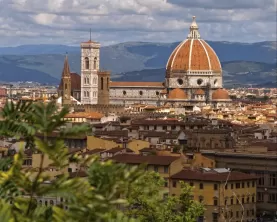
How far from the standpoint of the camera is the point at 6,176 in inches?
423

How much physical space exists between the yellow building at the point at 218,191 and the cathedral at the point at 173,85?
116 metres

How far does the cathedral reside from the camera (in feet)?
578

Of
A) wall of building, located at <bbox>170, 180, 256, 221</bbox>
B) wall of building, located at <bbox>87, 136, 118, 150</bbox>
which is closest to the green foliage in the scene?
wall of building, located at <bbox>170, 180, 256, 221</bbox>

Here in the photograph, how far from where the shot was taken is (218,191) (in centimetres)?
5478

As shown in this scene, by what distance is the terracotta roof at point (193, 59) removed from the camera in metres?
182

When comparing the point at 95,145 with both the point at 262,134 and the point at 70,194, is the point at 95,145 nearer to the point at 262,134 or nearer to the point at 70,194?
the point at 262,134

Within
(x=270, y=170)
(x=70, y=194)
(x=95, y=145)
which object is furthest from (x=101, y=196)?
(x=95, y=145)

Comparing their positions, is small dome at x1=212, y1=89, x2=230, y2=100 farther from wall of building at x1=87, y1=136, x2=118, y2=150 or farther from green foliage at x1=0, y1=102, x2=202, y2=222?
green foliage at x1=0, y1=102, x2=202, y2=222

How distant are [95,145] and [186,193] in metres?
34.0

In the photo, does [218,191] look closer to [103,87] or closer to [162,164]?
[162,164]

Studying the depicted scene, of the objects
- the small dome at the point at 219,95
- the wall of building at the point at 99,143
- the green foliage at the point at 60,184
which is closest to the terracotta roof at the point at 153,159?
the wall of building at the point at 99,143

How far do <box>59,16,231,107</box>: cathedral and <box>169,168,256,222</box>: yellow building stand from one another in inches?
4555

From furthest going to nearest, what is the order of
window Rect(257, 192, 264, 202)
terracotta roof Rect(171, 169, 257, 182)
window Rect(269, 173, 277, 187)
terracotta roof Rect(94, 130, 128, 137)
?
1. terracotta roof Rect(94, 130, 128, 137)
2. window Rect(269, 173, 277, 187)
3. window Rect(257, 192, 264, 202)
4. terracotta roof Rect(171, 169, 257, 182)

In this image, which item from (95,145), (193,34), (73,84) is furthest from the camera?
(193,34)
